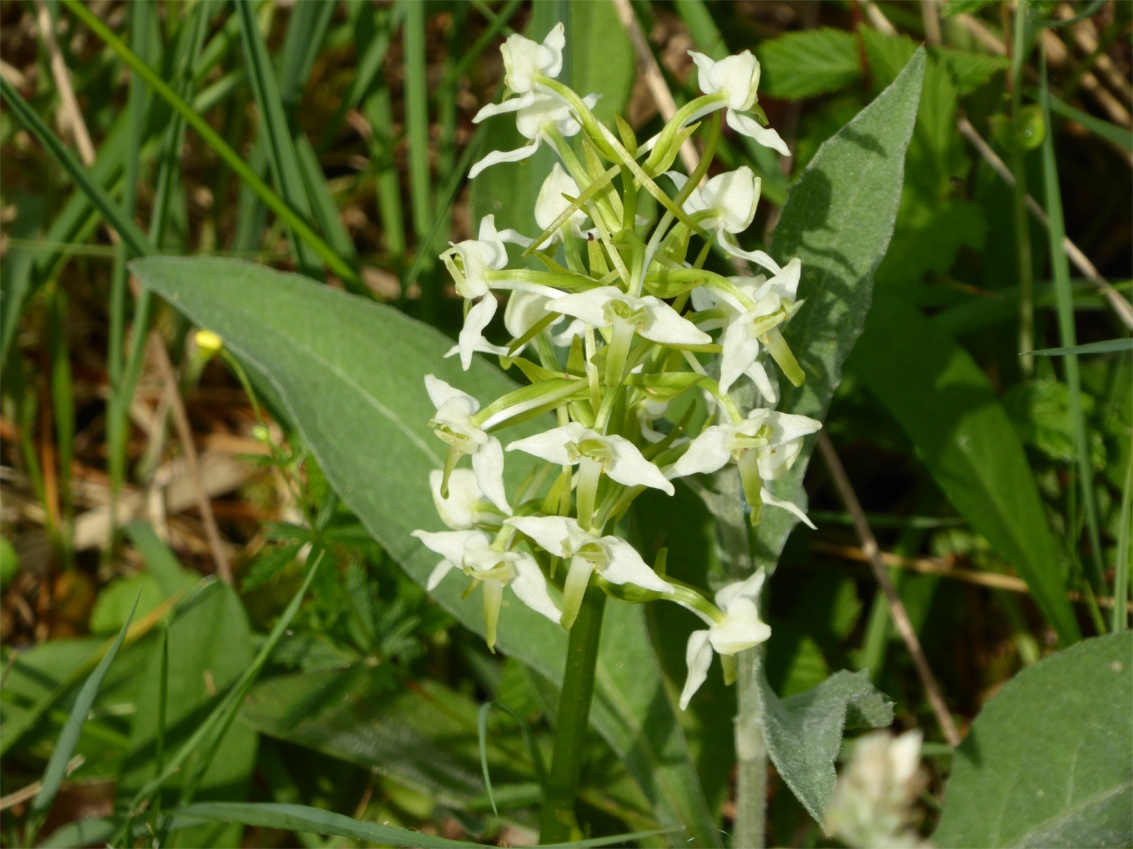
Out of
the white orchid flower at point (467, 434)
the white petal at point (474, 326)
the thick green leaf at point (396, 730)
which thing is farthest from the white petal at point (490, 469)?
the thick green leaf at point (396, 730)

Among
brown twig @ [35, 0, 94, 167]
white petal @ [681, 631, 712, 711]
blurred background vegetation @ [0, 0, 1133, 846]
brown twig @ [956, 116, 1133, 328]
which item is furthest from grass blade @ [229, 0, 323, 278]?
brown twig @ [956, 116, 1133, 328]

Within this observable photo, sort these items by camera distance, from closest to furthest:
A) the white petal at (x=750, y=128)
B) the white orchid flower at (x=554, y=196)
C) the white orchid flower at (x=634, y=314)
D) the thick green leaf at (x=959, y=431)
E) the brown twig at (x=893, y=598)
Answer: the white orchid flower at (x=634, y=314) → the white petal at (x=750, y=128) → the white orchid flower at (x=554, y=196) → the thick green leaf at (x=959, y=431) → the brown twig at (x=893, y=598)

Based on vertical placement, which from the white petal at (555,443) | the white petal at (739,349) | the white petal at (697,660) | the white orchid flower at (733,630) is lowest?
the white petal at (697,660)

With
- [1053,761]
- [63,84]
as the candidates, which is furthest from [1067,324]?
[63,84]

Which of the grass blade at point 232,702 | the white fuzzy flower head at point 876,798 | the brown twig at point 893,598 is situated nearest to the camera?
the white fuzzy flower head at point 876,798

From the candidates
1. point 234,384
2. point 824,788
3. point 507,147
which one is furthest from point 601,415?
point 234,384

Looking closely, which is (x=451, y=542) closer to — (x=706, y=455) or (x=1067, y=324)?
(x=706, y=455)

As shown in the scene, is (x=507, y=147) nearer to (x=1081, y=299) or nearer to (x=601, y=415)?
(x=601, y=415)

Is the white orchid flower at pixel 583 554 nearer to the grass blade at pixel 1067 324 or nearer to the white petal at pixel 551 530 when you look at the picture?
the white petal at pixel 551 530

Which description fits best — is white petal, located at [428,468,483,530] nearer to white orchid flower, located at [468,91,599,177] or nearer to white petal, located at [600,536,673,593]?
white petal, located at [600,536,673,593]
